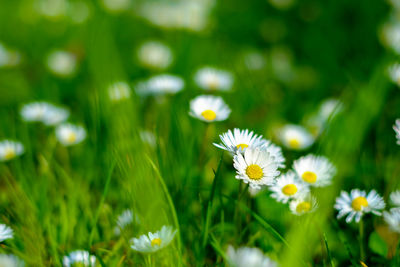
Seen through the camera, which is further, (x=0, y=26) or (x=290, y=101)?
(x=0, y=26)

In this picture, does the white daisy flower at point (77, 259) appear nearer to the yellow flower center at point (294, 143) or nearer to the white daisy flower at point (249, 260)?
the white daisy flower at point (249, 260)

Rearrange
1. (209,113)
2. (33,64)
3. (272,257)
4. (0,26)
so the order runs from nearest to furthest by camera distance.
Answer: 1. (272,257)
2. (209,113)
3. (33,64)
4. (0,26)

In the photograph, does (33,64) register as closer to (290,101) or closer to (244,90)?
(244,90)

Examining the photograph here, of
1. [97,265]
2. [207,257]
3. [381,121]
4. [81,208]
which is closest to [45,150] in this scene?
[81,208]

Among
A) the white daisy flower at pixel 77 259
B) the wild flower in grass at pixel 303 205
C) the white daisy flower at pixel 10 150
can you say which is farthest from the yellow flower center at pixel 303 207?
the white daisy flower at pixel 10 150

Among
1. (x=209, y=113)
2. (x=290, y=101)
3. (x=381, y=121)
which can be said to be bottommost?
(x=290, y=101)

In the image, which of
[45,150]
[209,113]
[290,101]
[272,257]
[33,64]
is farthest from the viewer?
[33,64]

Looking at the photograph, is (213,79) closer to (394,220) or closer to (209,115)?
(209,115)

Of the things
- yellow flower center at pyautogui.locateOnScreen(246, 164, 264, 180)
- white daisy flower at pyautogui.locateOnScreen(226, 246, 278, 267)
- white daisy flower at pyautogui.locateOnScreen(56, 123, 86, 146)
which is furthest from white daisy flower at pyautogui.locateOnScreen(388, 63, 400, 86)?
white daisy flower at pyautogui.locateOnScreen(56, 123, 86, 146)
